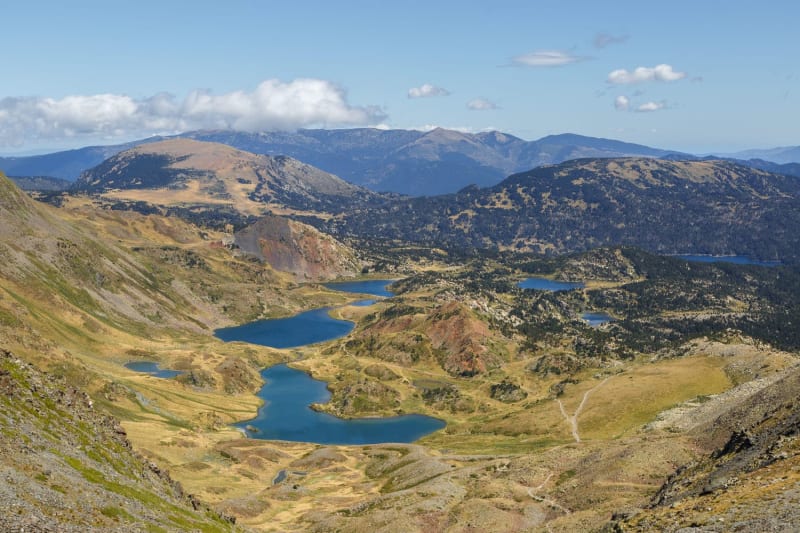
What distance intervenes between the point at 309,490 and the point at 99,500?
8661 centimetres

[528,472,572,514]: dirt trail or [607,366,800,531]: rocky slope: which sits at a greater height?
[607,366,800,531]: rocky slope

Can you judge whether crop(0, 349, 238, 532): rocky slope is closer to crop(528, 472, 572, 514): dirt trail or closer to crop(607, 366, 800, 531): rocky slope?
crop(528, 472, 572, 514): dirt trail

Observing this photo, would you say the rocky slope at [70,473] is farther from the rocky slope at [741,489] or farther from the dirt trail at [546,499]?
the rocky slope at [741,489]

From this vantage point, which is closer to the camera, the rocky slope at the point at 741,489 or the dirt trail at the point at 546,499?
the rocky slope at the point at 741,489

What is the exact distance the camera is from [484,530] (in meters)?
98.4

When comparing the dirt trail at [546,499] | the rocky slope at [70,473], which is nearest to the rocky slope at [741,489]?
the dirt trail at [546,499]

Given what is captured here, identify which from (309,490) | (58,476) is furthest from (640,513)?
(309,490)

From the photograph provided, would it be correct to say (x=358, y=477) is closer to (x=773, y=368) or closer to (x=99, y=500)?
(x=99, y=500)

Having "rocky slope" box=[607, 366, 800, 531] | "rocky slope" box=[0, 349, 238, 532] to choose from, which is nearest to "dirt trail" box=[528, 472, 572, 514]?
"rocky slope" box=[607, 366, 800, 531]

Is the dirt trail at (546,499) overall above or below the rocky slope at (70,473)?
below

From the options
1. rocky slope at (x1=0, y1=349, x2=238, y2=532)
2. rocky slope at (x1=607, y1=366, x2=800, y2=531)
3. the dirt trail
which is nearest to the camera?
rocky slope at (x1=607, y1=366, x2=800, y2=531)

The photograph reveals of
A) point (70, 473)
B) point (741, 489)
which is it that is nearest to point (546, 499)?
point (741, 489)

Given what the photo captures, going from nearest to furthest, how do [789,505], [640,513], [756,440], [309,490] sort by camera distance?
[789,505] < [640,513] < [756,440] < [309,490]

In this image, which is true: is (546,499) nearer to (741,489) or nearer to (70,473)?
(741,489)
